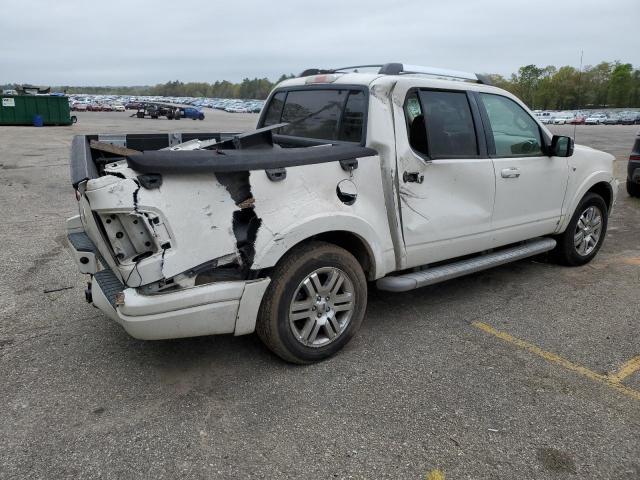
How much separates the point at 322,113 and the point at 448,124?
968 mm

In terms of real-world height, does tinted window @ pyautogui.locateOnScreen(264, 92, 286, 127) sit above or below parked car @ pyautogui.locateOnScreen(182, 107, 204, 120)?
below

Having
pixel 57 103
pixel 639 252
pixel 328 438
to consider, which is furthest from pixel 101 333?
pixel 57 103

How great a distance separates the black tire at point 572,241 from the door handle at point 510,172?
1210mm

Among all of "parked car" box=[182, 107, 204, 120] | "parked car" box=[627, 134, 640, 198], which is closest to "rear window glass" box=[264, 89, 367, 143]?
"parked car" box=[627, 134, 640, 198]

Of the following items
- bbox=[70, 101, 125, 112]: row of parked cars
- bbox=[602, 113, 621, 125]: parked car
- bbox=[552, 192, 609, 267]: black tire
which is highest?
bbox=[70, 101, 125, 112]: row of parked cars

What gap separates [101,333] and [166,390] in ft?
3.24

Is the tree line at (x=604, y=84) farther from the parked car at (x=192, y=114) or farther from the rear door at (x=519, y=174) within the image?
the rear door at (x=519, y=174)

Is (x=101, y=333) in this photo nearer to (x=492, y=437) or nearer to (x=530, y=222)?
(x=492, y=437)

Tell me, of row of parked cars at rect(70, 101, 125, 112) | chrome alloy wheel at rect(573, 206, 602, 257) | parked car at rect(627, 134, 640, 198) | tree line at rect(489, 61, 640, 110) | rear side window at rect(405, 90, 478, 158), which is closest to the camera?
rear side window at rect(405, 90, 478, 158)

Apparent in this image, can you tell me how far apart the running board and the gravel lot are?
0.38 m

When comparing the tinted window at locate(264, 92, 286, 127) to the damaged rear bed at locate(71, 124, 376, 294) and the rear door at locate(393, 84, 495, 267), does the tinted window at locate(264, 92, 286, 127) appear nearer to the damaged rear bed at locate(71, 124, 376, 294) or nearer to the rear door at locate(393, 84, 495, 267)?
the rear door at locate(393, 84, 495, 267)

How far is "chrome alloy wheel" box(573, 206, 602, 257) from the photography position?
5.39 meters

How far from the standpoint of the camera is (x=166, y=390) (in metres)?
3.09

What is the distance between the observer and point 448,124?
3986 mm
